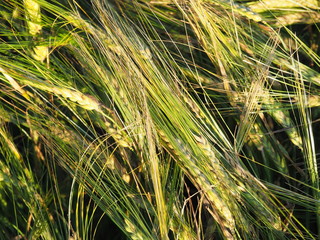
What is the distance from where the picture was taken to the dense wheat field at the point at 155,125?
83 cm

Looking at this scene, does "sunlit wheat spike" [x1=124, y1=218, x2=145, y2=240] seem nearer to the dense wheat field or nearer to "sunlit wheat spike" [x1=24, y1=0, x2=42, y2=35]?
the dense wheat field

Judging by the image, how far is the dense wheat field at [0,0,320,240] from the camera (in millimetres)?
827

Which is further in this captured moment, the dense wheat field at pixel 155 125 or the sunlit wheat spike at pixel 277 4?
the sunlit wheat spike at pixel 277 4

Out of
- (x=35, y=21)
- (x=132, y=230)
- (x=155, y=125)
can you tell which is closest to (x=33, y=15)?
(x=35, y=21)

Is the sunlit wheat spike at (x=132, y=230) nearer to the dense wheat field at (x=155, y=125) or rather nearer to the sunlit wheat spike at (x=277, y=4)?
the dense wheat field at (x=155, y=125)

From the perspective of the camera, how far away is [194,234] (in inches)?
34.2

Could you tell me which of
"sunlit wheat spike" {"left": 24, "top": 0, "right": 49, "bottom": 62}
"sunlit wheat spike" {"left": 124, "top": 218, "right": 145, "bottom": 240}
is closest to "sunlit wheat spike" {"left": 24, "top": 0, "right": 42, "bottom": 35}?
"sunlit wheat spike" {"left": 24, "top": 0, "right": 49, "bottom": 62}

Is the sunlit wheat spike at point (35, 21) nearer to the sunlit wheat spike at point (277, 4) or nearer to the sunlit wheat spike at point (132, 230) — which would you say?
the sunlit wheat spike at point (132, 230)

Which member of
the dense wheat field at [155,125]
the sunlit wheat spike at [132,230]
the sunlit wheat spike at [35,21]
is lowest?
the sunlit wheat spike at [132,230]

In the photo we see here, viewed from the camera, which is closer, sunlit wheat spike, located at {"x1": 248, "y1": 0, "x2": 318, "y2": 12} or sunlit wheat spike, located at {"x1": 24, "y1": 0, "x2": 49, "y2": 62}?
sunlit wheat spike, located at {"x1": 24, "y1": 0, "x2": 49, "y2": 62}

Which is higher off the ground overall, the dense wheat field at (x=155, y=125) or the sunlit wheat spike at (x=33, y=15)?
the sunlit wheat spike at (x=33, y=15)

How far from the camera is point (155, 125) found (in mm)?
831

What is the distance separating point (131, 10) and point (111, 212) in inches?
19.2

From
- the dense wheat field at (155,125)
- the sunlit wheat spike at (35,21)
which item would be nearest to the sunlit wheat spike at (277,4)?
the dense wheat field at (155,125)
